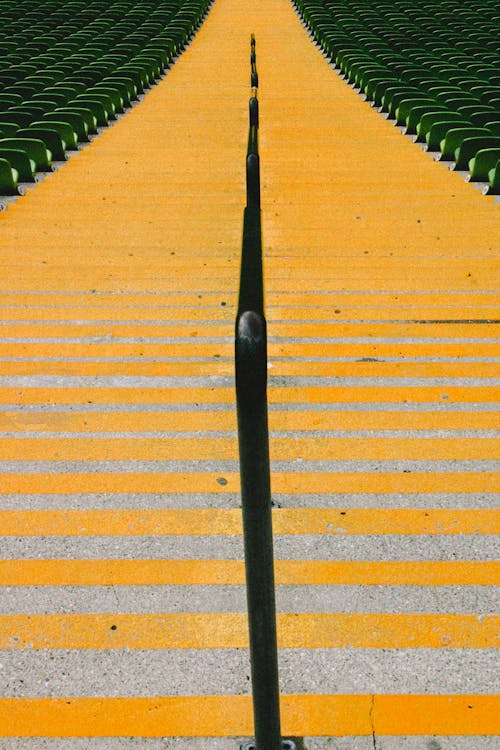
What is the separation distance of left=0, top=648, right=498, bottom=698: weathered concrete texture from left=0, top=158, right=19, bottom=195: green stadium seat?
17.0 ft

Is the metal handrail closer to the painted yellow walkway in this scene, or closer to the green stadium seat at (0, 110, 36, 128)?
the painted yellow walkway

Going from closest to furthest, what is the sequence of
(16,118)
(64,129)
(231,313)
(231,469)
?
1. (231,469)
2. (231,313)
3. (64,129)
4. (16,118)

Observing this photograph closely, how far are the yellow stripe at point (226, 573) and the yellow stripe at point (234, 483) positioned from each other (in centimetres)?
37

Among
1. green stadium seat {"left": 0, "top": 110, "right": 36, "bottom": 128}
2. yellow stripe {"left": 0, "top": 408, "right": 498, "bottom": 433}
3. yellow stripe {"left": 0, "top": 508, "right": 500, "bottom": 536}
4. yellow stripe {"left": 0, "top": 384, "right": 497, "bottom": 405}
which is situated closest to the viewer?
yellow stripe {"left": 0, "top": 508, "right": 500, "bottom": 536}

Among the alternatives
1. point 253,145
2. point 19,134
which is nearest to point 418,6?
point 19,134

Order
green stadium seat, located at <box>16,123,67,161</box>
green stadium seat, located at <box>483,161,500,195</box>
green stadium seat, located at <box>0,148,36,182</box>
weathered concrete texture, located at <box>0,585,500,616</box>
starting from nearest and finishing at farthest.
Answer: weathered concrete texture, located at <box>0,585,500,616</box> → green stadium seat, located at <box>483,161,500,195</box> → green stadium seat, located at <box>0,148,36,182</box> → green stadium seat, located at <box>16,123,67,161</box>

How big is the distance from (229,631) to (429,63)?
12.6m

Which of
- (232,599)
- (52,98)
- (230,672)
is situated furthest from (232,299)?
(52,98)

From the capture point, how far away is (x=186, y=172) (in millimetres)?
6785

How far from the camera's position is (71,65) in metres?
12.3

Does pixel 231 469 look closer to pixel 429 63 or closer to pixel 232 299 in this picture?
pixel 232 299

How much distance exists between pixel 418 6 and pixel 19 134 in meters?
15.9

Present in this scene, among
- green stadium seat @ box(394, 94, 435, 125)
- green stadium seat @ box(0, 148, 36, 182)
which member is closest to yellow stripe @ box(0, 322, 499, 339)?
green stadium seat @ box(0, 148, 36, 182)

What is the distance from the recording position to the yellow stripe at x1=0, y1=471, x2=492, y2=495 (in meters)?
2.48
